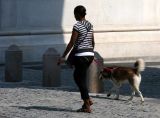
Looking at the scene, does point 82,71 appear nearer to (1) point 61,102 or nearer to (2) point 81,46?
(2) point 81,46

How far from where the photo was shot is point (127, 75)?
12398 millimetres

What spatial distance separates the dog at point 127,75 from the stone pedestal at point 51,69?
5.32 ft

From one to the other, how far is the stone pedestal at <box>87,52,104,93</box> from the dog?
488mm

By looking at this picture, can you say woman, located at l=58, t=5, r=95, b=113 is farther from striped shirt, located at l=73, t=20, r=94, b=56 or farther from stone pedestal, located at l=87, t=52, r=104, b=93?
stone pedestal, located at l=87, t=52, r=104, b=93

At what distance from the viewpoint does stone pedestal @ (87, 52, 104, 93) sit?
44.0ft

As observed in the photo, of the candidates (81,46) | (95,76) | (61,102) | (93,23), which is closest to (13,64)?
(95,76)

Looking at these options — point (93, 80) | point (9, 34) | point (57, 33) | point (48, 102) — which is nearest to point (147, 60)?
point (57, 33)

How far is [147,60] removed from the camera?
20484 millimetres

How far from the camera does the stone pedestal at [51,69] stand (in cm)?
1416

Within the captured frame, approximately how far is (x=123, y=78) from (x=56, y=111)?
5.75ft

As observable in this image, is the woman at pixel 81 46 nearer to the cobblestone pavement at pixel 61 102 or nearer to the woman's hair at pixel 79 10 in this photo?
the woman's hair at pixel 79 10

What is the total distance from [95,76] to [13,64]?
2.34 m

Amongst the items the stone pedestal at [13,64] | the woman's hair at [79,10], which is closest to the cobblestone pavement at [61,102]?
the stone pedestal at [13,64]

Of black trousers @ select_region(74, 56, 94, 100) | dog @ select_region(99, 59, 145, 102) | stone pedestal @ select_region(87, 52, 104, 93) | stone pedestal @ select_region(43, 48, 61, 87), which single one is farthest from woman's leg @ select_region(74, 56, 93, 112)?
stone pedestal @ select_region(43, 48, 61, 87)
